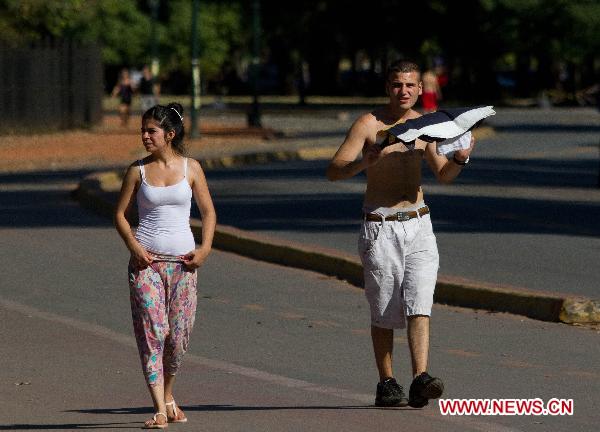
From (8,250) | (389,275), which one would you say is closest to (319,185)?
(8,250)

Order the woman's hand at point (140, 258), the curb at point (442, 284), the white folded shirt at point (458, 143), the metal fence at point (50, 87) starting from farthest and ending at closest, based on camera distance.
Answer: the metal fence at point (50, 87), the curb at point (442, 284), the white folded shirt at point (458, 143), the woman's hand at point (140, 258)

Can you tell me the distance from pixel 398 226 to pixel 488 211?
1364 centimetres

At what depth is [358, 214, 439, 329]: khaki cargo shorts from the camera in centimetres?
852

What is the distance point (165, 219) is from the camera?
8109mm

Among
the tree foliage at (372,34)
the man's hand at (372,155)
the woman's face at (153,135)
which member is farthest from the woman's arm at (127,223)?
the tree foliage at (372,34)

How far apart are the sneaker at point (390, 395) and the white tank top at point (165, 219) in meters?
1.23

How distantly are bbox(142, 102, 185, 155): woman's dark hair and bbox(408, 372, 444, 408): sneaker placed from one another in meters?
1.58

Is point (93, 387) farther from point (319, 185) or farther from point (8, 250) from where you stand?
point (319, 185)

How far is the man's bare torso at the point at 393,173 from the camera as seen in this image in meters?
8.50

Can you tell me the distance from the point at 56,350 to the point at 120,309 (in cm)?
224

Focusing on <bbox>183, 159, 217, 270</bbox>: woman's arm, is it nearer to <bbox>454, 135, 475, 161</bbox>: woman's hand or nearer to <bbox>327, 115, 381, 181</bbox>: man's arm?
<bbox>327, 115, 381, 181</bbox>: man's arm

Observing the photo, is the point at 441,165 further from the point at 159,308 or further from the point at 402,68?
the point at 159,308

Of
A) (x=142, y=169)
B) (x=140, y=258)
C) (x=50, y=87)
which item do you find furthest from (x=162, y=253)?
(x=50, y=87)

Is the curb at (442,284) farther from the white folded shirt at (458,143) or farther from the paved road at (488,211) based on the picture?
the white folded shirt at (458,143)
